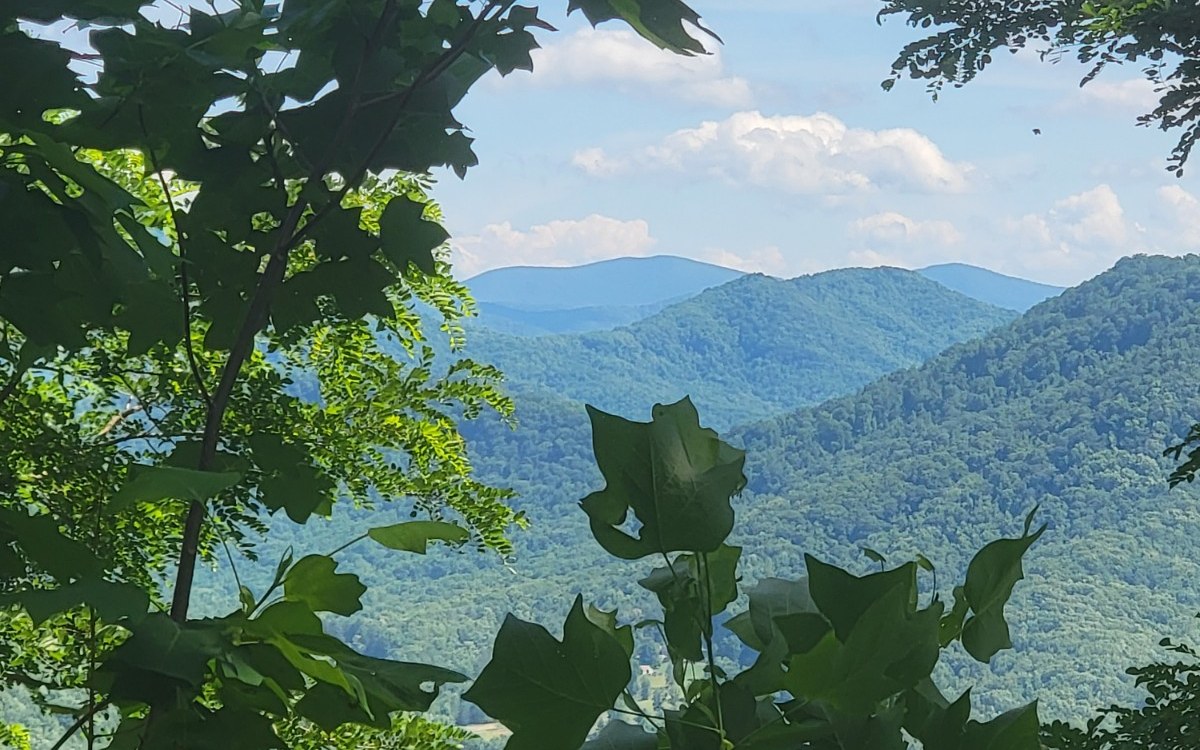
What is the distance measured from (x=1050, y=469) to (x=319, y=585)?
24671mm

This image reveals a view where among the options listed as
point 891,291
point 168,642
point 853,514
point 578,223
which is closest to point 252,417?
point 168,642

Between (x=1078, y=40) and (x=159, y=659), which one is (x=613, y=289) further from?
(x=159, y=659)

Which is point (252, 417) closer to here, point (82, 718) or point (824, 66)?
point (82, 718)

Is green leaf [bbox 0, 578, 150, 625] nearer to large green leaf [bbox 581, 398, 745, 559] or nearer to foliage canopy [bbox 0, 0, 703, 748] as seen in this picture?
foliage canopy [bbox 0, 0, 703, 748]

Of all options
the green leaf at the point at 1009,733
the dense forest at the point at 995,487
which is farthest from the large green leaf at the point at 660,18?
the dense forest at the point at 995,487

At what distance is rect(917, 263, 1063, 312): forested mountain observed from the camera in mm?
62406

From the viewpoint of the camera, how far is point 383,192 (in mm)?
2018

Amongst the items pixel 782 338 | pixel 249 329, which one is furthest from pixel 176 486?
pixel 782 338

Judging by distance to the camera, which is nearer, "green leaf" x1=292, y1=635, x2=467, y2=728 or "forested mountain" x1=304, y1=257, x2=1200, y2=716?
"green leaf" x1=292, y1=635, x2=467, y2=728

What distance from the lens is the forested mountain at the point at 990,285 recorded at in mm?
62406

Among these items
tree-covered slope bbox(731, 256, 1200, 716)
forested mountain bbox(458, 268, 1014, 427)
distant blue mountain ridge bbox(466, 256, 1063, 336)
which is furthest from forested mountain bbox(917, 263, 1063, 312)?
tree-covered slope bbox(731, 256, 1200, 716)

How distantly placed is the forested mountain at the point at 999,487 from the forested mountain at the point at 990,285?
35.3 metres

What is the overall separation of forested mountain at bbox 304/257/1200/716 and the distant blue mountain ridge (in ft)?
109

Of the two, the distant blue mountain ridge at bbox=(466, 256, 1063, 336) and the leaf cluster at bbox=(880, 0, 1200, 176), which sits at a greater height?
the distant blue mountain ridge at bbox=(466, 256, 1063, 336)
